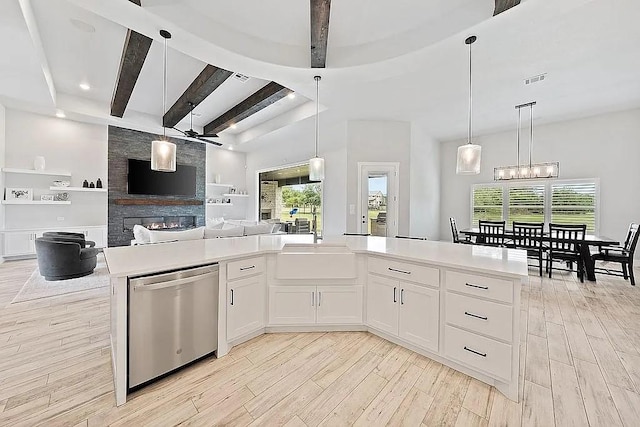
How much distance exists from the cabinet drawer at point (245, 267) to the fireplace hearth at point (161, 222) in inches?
250

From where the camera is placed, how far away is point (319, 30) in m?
2.76

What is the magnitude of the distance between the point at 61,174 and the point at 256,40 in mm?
5965

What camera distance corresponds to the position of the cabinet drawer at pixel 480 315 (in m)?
1.87

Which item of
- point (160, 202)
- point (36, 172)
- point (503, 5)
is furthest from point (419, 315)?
point (36, 172)

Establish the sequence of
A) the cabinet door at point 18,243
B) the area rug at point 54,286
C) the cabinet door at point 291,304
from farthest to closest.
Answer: the cabinet door at point 18,243 < the area rug at point 54,286 < the cabinet door at point 291,304

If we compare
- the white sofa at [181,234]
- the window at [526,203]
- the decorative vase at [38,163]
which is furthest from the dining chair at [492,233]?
the decorative vase at [38,163]

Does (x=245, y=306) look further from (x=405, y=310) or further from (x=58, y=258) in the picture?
(x=58, y=258)

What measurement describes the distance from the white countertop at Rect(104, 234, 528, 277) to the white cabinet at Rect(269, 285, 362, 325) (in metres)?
0.44

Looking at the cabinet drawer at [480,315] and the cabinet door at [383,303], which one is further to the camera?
the cabinet door at [383,303]

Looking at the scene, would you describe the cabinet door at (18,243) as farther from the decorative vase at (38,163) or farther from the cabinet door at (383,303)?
the cabinet door at (383,303)

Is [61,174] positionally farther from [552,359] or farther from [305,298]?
[552,359]

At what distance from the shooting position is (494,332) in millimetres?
1914

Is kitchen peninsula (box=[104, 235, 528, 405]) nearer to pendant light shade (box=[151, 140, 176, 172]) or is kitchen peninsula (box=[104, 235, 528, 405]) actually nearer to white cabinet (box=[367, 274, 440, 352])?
white cabinet (box=[367, 274, 440, 352])

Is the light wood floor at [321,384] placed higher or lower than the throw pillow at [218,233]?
lower
